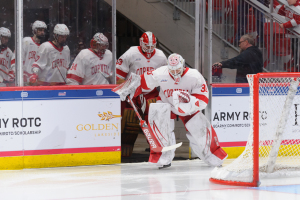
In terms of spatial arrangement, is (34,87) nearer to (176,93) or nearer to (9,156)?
(9,156)

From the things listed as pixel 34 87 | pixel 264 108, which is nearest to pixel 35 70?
pixel 34 87

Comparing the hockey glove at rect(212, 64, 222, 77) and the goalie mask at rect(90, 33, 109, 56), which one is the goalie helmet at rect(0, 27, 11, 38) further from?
the hockey glove at rect(212, 64, 222, 77)

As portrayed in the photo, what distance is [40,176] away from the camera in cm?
499

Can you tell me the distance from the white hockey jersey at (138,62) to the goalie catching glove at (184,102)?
119 centimetres

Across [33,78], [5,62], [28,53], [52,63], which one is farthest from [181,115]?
[5,62]

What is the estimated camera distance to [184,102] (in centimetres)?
507

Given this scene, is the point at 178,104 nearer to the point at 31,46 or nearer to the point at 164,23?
the point at 31,46

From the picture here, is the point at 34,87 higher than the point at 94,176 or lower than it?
higher

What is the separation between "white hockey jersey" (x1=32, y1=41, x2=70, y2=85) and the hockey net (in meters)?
2.05

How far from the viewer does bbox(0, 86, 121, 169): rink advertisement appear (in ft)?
17.3

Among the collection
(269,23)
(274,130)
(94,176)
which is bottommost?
(94,176)

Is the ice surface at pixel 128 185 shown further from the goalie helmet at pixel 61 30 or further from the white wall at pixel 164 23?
the white wall at pixel 164 23

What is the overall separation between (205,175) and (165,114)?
742mm

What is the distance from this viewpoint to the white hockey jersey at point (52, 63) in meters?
5.55
